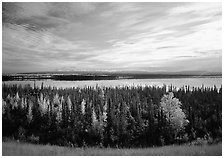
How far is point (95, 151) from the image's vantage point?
13.7 ft

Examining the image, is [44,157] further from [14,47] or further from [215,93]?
[215,93]

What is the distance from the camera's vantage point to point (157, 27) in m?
4.45

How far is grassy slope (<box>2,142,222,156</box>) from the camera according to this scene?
13.5 ft

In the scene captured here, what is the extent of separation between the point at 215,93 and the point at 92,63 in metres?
1.91

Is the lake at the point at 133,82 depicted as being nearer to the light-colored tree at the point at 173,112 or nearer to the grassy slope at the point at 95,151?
the light-colored tree at the point at 173,112

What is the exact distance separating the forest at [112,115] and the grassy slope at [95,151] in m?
0.08

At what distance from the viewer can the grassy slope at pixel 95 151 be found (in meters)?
4.11

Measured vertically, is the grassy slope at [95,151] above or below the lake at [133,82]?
below

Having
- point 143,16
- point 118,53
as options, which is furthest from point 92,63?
point 143,16

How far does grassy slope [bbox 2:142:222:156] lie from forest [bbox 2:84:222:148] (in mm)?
77

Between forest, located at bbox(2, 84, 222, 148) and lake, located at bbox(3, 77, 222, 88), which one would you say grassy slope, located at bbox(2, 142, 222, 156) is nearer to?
forest, located at bbox(2, 84, 222, 148)

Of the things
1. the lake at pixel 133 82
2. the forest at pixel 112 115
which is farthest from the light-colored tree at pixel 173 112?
the lake at pixel 133 82

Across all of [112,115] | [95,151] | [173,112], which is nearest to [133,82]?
[112,115]

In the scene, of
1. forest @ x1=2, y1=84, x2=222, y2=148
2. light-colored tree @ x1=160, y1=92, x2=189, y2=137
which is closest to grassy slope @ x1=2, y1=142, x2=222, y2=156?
forest @ x1=2, y1=84, x2=222, y2=148
